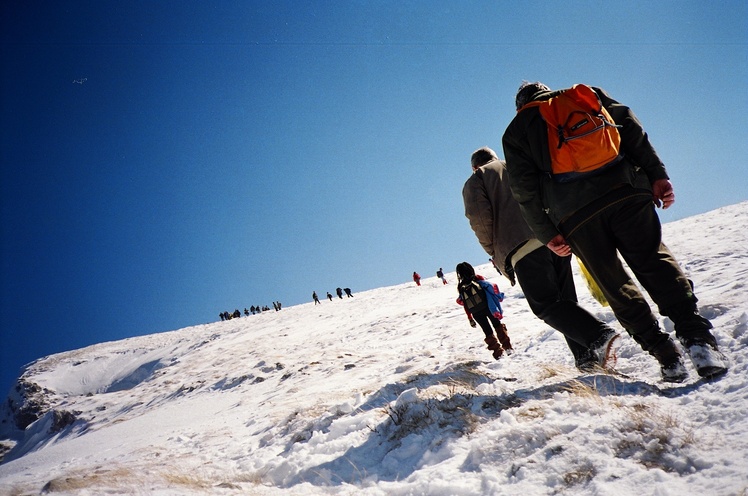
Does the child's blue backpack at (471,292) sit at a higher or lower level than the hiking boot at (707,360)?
higher

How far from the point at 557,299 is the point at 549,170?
1212mm

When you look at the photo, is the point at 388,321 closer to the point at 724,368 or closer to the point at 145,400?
the point at 145,400

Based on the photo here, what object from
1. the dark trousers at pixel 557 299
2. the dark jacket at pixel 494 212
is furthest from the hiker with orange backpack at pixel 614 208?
the dark jacket at pixel 494 212

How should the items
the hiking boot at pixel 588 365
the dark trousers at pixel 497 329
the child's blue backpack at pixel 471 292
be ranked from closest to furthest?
1. the hiking boot at pixel 588 365
2. the dark trousers at pixel 497 329
3. the child's blue backpack at pixel 471 292

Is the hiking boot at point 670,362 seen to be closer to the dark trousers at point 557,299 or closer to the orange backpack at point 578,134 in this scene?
the dark trousers at point 557,299

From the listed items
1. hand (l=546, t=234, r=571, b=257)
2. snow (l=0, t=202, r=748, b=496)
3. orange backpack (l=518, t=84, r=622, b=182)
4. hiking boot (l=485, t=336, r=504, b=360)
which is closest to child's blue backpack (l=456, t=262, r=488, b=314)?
hiking boot (l=485, t=336, r=504, b=360)

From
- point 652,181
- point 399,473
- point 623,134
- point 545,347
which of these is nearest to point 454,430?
point 399,473

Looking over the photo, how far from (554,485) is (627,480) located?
0.88ft

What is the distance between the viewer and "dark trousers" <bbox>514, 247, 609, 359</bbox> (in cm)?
271

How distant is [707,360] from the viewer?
194 centimetres

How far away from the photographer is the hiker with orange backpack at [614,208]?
2.18 metres

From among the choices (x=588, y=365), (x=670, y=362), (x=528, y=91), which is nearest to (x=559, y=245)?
(x=670, y=362)

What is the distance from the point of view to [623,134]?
2510 millimetres

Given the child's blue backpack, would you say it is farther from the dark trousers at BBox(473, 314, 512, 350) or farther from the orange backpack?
the orange backpack
